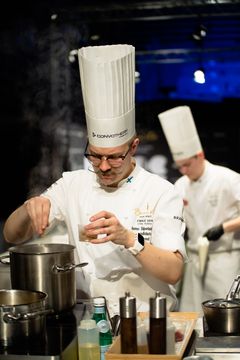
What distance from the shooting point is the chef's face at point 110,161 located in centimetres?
243

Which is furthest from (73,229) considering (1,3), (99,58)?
(1,3)

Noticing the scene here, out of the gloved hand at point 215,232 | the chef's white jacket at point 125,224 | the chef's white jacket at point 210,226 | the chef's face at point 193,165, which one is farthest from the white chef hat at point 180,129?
the chef's white jacket at point 125,224

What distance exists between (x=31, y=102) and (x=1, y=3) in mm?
1093

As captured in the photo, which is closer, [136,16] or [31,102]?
[31,102]

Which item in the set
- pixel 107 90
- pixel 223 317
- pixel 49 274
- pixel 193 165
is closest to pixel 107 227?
pixel 49 274

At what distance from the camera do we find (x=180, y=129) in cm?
494

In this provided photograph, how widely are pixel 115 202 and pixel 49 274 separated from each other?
1.85 ft

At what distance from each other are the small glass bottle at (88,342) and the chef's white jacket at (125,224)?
52 centimetres

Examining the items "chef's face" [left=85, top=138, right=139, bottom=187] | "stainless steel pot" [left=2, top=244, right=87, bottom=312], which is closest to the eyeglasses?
"chef's face" [left=85, top=138, right=139, bottom=187]

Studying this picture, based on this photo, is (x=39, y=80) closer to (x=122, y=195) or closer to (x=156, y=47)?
(x=122, y=195)

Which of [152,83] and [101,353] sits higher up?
[152,83]

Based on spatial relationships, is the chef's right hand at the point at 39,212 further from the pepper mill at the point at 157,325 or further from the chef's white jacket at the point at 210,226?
the chef's white jacket at the point at 210,226

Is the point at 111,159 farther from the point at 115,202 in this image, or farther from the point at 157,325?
the point at 157,325

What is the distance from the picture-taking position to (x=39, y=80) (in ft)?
11.8
